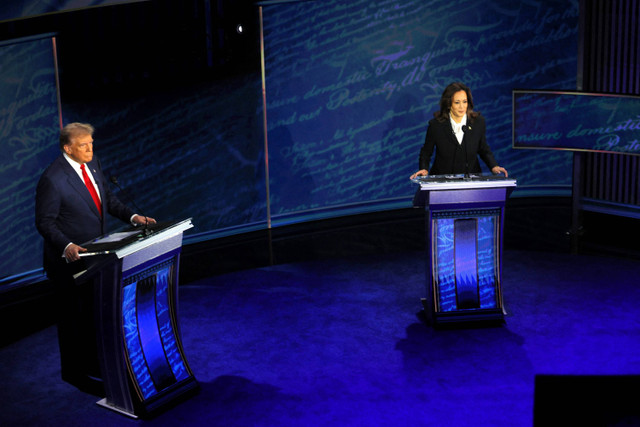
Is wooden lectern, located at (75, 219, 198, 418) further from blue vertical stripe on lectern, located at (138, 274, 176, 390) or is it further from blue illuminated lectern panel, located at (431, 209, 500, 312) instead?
blue illuminated lectern panel, located at (431, 209, 500, 312)

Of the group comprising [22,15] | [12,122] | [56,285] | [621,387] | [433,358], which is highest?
[22,15]

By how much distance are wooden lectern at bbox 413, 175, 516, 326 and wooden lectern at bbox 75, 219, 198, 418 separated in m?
1.68

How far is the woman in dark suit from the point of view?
4.92 meters

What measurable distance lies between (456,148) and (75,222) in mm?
2568

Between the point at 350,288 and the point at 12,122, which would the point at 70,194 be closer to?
the point at 12,122

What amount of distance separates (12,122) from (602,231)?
5.01m

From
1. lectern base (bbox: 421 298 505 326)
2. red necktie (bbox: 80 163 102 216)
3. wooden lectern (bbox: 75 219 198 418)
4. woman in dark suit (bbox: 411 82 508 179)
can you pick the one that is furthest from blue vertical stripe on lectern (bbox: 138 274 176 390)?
woman in dark suit (bbox: 411 82 508 179)

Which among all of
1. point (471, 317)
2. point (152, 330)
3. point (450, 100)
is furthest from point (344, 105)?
point (152, 330)

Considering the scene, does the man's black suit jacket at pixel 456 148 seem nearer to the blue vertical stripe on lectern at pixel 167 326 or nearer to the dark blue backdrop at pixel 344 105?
the dark blue backdrop at pixel 344 105

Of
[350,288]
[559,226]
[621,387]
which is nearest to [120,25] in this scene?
[350,288]

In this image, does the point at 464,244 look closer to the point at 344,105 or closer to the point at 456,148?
the point at 456,148

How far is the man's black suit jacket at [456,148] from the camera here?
4938 mm

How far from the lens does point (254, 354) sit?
15.0 ft

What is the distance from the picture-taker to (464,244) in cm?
469
